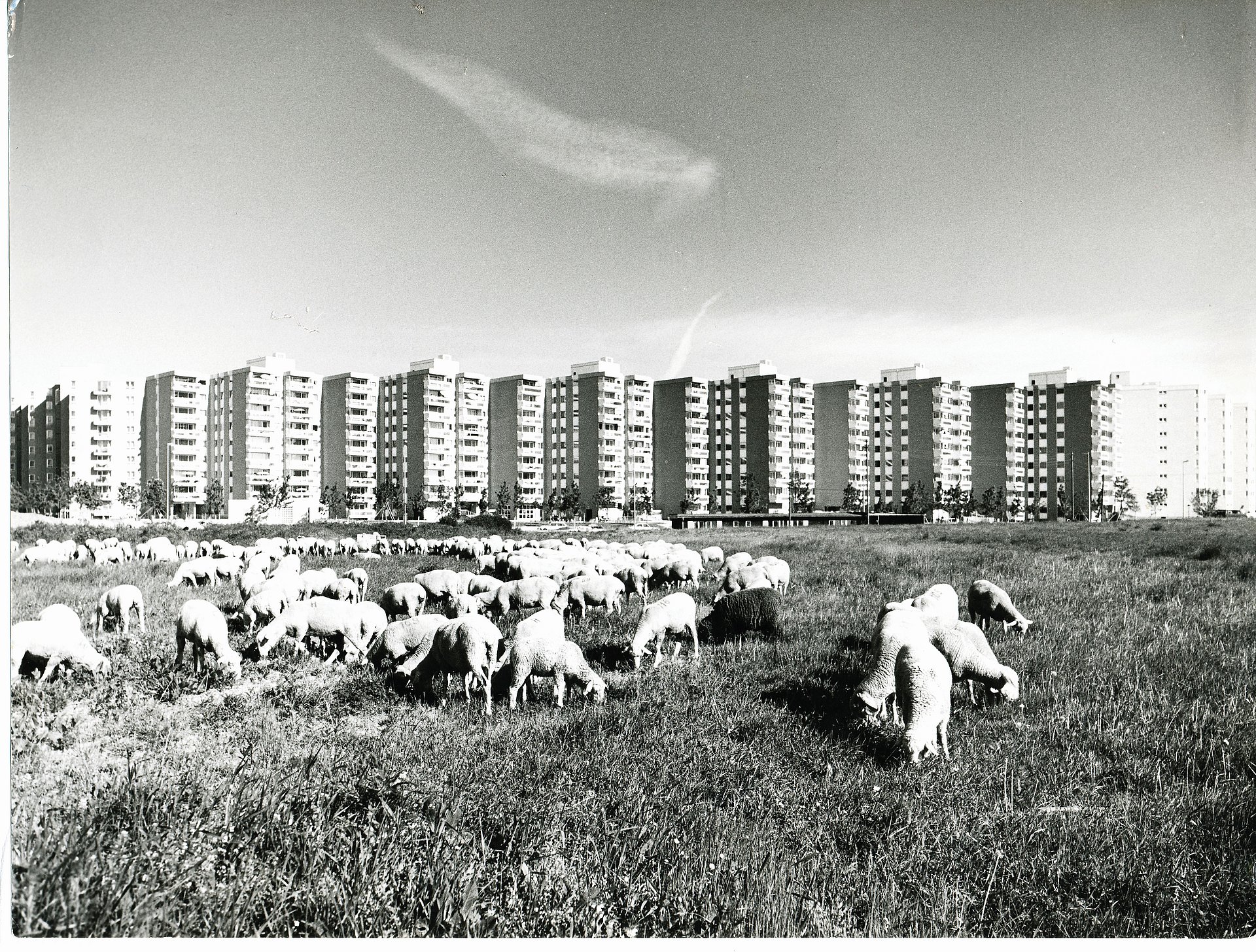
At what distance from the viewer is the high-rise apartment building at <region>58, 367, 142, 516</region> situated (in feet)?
11.3

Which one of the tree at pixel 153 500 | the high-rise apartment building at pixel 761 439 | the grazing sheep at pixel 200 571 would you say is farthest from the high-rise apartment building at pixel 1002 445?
the grazing sheep at pixel 200 571

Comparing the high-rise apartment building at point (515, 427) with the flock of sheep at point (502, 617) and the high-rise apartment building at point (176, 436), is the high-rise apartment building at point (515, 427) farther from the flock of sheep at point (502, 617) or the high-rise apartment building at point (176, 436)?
the high-rise apartment building at point (176, 436)

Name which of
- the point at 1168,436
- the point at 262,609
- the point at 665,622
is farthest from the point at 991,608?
the point at 262,609

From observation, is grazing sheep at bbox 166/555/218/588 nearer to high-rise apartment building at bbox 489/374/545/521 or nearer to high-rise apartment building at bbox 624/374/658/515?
high-rise apartment building at bbox 489/374/545/521

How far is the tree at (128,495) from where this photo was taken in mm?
3947

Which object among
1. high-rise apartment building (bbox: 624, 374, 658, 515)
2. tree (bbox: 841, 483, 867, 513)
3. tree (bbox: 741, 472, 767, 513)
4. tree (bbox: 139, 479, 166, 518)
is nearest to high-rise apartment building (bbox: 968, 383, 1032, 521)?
tree (bbox: 841, 483, 867, 513)

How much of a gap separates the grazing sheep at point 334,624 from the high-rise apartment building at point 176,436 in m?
1.04

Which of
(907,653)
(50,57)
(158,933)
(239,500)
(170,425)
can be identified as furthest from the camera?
(239,500)

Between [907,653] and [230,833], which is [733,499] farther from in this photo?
[230,833]

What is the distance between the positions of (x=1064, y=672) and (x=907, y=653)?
1.23 meters

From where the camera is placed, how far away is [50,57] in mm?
3062

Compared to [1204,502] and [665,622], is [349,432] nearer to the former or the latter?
[665,622]

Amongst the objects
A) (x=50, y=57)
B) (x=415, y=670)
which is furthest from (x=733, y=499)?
(x=50, y=57)

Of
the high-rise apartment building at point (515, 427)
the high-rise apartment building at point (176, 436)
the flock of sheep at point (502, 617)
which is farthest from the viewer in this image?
the high-rise apartment building at point (515, 427)
